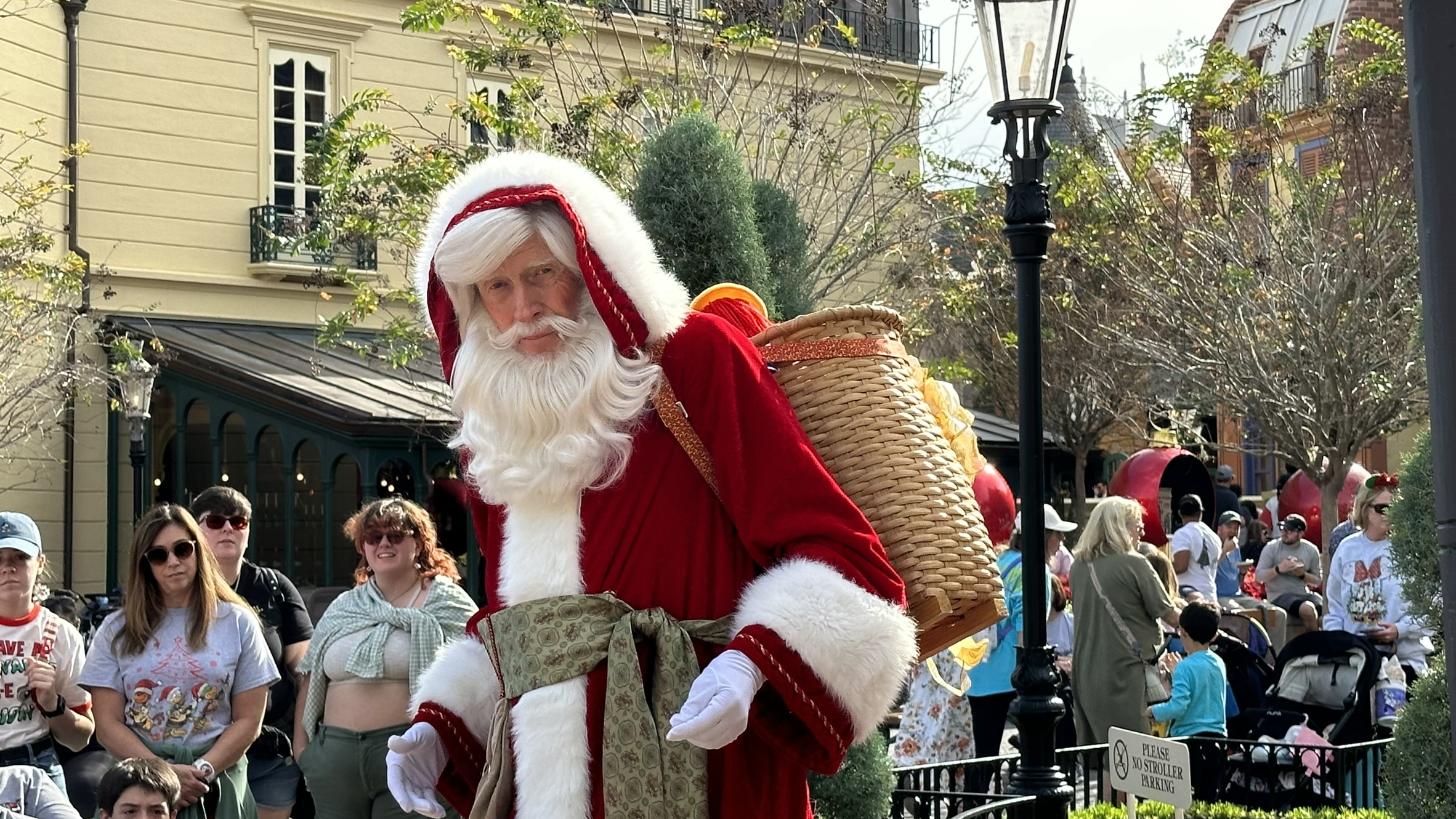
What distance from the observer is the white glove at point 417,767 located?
3244 mm

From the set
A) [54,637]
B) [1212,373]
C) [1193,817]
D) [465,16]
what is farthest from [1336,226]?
[54,637]

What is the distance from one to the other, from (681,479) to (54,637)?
3851mm

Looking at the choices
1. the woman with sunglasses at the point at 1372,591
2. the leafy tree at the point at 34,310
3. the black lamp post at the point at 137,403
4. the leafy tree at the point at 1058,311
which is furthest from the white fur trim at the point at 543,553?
the black lamp post at the point at 137,403

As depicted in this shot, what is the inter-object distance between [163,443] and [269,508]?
5.20 feet

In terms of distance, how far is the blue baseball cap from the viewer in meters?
6.03

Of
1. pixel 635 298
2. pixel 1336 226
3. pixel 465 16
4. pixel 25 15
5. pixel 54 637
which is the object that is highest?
pixel 25 15

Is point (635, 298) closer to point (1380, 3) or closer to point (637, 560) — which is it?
point (637, 560)

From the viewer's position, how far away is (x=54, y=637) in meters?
6.09

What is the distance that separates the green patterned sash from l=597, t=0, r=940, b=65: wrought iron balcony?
32.4 ft

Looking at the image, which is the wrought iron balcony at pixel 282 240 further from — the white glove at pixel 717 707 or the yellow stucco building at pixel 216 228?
the white glove at pixel 717 707

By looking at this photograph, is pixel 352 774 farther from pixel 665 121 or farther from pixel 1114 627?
pixel 665 121

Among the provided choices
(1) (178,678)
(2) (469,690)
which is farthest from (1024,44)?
(1) (178,678)

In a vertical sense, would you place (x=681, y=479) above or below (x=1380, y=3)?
below

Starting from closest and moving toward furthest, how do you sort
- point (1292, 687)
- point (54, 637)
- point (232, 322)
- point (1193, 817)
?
point (54, 637)
point (1193, 817)
point (1292, 687)
point (232, 322)
